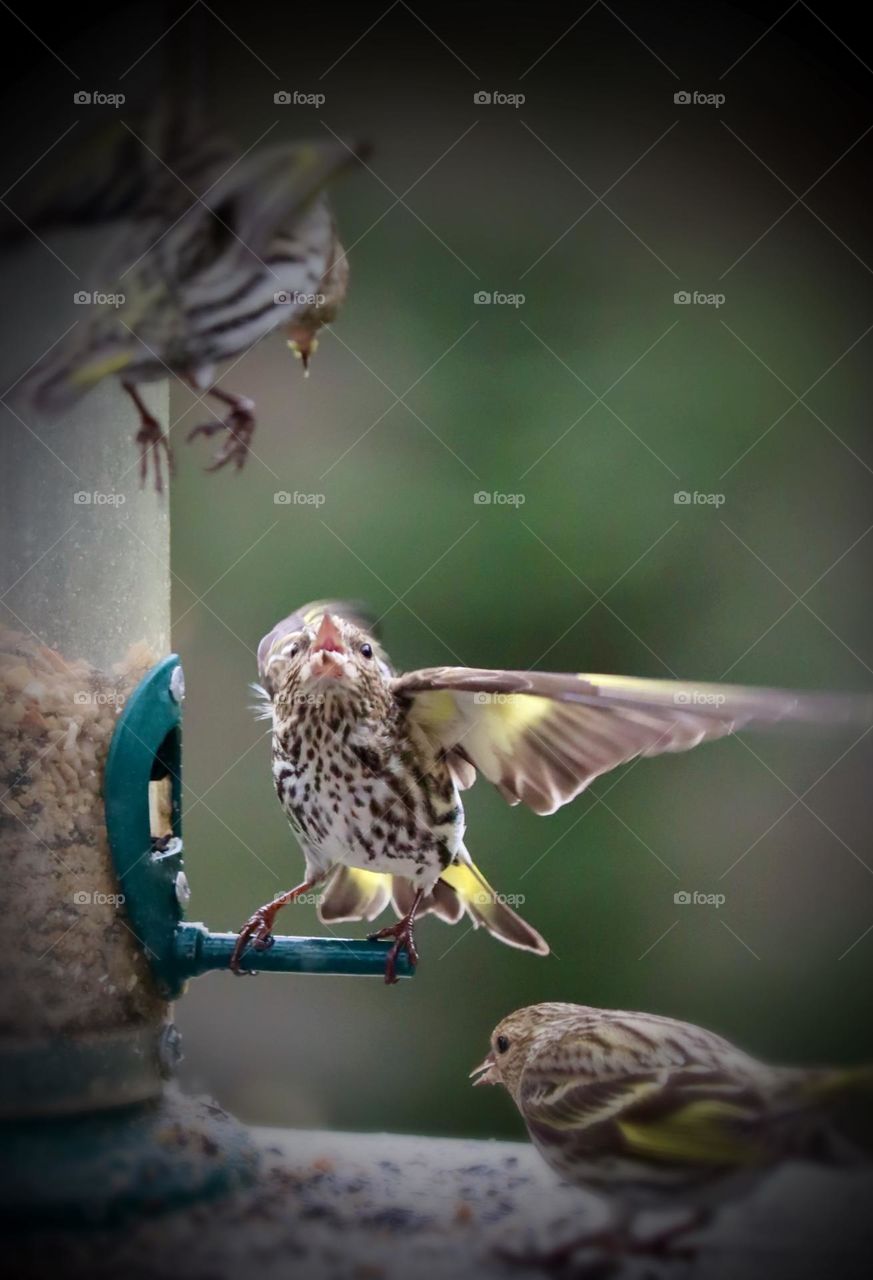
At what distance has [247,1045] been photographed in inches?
129

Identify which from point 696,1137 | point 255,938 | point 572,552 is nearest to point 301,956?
point 255,938

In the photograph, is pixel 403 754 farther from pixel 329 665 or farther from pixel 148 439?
pixel 148 439

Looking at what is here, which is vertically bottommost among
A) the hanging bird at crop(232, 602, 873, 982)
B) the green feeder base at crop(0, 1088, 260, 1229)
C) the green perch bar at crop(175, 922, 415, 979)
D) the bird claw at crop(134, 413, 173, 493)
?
the green feeder base at crop(0, 1088, 260, 1229)

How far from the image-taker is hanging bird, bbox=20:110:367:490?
7.29ft

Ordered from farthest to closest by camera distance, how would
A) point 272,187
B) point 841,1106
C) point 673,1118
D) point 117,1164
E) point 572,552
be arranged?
1. point 572,552
2. point 272,187
3. point 117,1164
4. point 673,1118
5. point 841,1106

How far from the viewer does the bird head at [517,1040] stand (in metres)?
2.28

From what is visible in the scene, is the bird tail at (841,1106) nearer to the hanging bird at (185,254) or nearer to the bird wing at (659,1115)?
the bird wing at (659,1115)

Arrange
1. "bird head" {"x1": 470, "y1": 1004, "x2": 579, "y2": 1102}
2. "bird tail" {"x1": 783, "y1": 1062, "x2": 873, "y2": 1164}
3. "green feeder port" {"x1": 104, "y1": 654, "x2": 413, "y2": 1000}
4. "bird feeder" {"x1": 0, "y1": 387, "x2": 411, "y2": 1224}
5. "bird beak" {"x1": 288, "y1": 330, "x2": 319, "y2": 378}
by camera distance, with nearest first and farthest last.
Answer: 1. "bird tail" {"x1": 783, "y1": 1062, "x2": 873, "y2": 1164}
2. "bird feeder" {"x1": 0, "y1": 387, "x2": 411, "y2": 1224}
3. "green feeder port" {"x1": 104, "y1": 654, "x2": 413, "y2": 1000}
4. "bird head" {"x1": 470, "y1": 1004, "x2": 579, "y2": 1102}
5. "bird beak" {"x1": 288, "y1": 330, "x2": 319, "y2": 378}

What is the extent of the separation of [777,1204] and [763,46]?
5.61ft

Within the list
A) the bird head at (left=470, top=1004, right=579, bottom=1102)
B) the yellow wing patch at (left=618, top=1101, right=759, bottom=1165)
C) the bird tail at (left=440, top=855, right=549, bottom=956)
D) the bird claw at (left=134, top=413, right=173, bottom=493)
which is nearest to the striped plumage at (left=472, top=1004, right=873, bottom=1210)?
the yellow wing patch at (left=618, top=1101, right=759, bottom=1165)

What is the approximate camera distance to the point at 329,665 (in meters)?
2.20

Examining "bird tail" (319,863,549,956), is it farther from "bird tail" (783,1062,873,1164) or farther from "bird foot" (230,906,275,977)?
"bird tail" (783,1062,873,1164)

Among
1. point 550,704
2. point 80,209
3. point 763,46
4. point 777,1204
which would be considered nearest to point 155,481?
point 80,209

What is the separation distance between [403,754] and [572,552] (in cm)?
113
